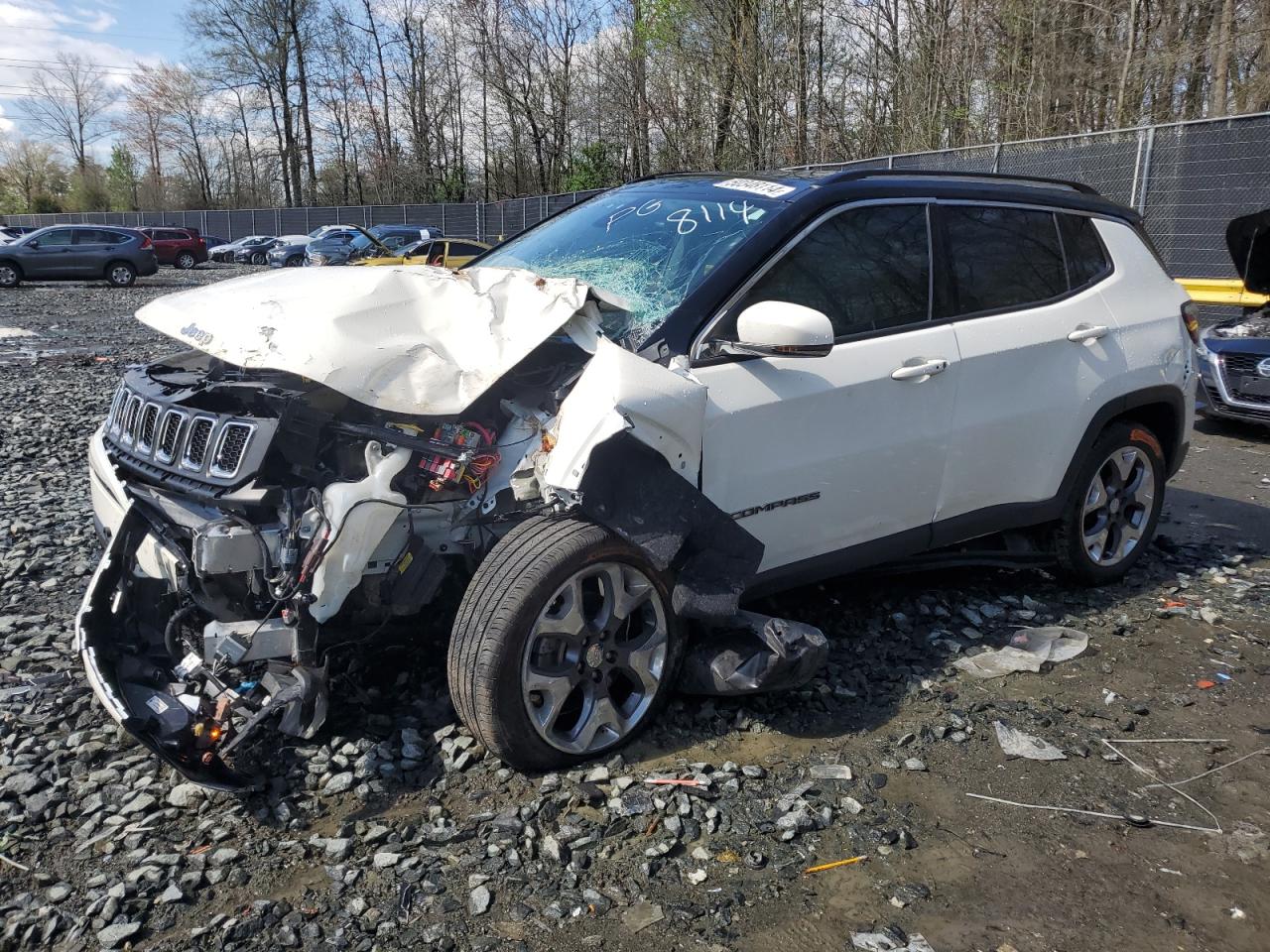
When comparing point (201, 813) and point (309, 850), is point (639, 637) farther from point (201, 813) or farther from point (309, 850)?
point (201, 813)

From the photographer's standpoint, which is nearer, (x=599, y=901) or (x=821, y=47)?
(x=599, y=901)

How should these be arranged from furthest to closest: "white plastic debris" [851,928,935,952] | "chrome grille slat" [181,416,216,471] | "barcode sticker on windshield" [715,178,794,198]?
1. "barcode sticker on windshield" [715,178,794,198]
2. "chrome grille slat" [181,416,216,471]
3. "white plastic debris" [851,928,935,952]

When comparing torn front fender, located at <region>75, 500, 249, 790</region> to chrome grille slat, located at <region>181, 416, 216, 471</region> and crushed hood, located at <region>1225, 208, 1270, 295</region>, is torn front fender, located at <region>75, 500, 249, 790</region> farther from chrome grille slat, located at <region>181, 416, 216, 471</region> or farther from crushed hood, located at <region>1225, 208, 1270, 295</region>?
crushed hood, located at <region>1225, 208, 1270, 295</region>

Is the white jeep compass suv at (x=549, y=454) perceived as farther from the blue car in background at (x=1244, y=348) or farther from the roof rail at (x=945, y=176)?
the blue car in background at (x=1244, y=348)

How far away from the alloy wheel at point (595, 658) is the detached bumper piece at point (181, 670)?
68 cm

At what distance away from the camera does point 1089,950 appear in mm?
2451

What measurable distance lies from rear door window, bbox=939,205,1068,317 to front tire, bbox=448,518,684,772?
186cm

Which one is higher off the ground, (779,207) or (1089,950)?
(779,207)

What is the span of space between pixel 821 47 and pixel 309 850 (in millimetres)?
22905

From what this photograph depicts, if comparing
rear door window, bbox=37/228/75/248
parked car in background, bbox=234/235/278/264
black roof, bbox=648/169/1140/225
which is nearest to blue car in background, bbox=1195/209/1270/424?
black roof, bbox=648/169/1140/225

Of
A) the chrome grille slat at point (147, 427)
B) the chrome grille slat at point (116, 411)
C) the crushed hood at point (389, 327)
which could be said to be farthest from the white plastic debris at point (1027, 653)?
the chrome grille slat at point (116, 411)

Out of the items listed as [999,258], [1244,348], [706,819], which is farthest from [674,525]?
[1244,348]

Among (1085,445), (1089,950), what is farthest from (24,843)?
(1085,445)

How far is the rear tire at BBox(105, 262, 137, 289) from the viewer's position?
27922mm
